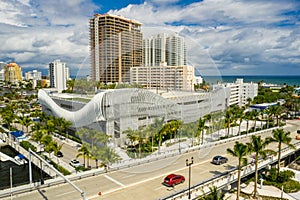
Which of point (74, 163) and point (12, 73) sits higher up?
point (12, 73)

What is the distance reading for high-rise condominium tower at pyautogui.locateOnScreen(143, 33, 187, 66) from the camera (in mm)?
5199

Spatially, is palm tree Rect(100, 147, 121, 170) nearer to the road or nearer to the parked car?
the road

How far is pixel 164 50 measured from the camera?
551 centimetres

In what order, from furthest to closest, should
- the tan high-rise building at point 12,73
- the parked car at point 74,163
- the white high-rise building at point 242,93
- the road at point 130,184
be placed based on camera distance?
the tan high-rise building at point 12,73 → the white high-rise building at point 242,93 → the parked car at point 74,163 → the road at point 130,184

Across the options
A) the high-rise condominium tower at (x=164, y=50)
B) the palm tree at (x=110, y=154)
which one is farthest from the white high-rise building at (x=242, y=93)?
the high-rise condominium tower at (x=164, y=50)

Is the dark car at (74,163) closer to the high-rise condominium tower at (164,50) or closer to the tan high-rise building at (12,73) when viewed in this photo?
the high-rise condominium tower at (164,50)

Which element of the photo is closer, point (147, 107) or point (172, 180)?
point (147, 107)

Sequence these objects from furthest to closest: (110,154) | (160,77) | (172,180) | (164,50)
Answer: (172,180) < (110,154) < (160,77) < (164,50)

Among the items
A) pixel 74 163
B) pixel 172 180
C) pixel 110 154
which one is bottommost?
pixel 74 163

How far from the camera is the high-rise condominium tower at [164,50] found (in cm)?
520

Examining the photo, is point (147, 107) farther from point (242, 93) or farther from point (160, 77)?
Answer: point (242, 93)

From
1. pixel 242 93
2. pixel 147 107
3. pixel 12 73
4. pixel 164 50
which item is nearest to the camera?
Answer: pixel 164 50

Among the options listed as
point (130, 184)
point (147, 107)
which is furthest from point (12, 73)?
point (147, 107)

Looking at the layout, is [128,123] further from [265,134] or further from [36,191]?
[265,134]
